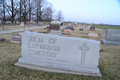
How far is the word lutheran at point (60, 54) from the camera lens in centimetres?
311

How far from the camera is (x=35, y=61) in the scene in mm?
3430

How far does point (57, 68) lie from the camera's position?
3252 millimetres

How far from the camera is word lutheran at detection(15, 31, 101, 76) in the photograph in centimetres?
311

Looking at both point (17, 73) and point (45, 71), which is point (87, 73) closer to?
point (45, 71)

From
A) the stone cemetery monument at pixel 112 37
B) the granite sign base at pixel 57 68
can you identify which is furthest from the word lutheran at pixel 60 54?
the stone cemetery monument at pixel 112 37

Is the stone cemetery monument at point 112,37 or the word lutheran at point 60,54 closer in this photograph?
the word lutheran at point 60,54

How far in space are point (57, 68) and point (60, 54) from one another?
1.61 feet

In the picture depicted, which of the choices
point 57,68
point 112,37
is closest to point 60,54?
point 57,68

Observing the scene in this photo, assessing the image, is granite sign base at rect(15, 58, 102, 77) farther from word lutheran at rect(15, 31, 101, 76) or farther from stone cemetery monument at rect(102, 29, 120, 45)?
stone cemetery monument at rect(102, 29, 120, 45)

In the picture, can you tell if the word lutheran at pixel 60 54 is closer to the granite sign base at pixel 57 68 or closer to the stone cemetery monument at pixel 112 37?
the granite sign base at pixel 57 68

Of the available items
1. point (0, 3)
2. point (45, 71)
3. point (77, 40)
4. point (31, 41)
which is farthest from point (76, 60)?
point (0, 3)

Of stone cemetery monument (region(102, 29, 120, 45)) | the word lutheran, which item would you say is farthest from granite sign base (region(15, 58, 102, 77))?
stone cemetery monument (region(102, 29, 120, 45))

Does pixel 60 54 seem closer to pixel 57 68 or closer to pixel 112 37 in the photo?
pixel 57 68

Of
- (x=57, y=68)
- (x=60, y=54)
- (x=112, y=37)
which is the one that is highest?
(x=112, y=37)
